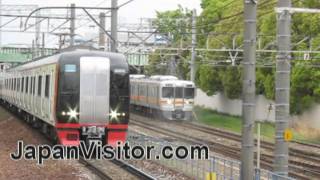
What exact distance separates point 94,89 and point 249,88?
359 inches

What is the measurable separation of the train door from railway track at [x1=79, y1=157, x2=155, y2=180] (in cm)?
113

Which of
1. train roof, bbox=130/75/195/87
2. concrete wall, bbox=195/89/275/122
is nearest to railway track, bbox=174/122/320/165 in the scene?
train roof, bbox=130/75/195/87

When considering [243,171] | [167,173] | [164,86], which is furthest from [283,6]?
[164,86]

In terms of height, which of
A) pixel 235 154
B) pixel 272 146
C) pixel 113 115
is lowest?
pixel 272 146

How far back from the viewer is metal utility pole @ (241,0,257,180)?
9.12 meters

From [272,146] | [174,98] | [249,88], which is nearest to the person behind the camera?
[249,88]

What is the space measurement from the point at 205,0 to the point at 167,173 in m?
42.8

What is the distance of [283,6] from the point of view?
11.3 meters

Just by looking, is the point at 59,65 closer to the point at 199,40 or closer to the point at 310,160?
the point at 310,160

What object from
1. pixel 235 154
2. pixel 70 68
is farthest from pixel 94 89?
pixel 235 154

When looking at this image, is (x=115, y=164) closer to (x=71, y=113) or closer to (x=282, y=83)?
(x=71, y=113)

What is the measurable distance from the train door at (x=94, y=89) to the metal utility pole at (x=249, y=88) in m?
8.80

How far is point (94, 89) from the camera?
17.7 metres

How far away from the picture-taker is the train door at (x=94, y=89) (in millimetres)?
17547
